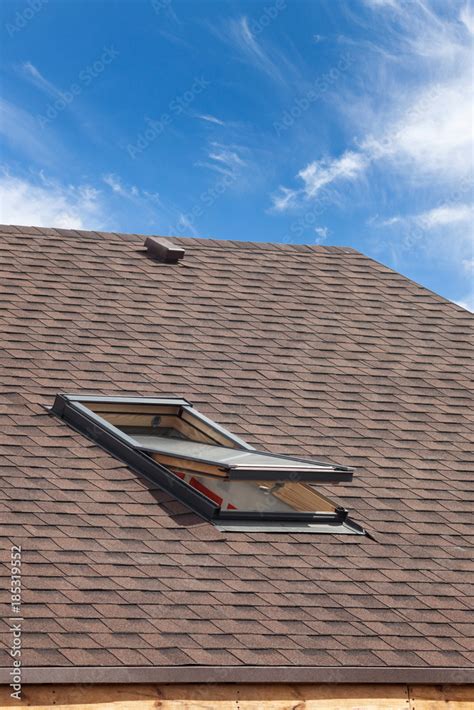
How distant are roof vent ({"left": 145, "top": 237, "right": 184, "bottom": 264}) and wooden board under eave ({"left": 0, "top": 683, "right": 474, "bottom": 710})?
7.81 metres

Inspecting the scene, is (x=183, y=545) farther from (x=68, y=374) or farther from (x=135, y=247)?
(x=135, y=247)

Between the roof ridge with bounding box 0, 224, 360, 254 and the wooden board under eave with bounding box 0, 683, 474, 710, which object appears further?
the roof ridge with bounding box 0, 224, 360, 254

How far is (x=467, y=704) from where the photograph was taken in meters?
7.21

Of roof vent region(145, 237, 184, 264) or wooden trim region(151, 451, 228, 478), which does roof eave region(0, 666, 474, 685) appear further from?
roof vent region(145, 237, 184, 264)

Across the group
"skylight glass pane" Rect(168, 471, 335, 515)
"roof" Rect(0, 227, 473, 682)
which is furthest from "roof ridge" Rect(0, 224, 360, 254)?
"skylight glass pane" Rect(168, 471, 335, 515)

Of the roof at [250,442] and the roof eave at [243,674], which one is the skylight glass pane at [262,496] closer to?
the roof at [250,442]

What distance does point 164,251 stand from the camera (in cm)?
1348

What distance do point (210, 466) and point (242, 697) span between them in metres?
2.29

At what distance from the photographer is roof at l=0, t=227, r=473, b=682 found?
6922 mm

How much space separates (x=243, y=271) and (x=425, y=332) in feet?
9.03

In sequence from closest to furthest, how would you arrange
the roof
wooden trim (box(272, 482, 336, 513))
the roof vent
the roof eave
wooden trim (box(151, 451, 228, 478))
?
the roof eave → the roof → wooden trim (box(151, 451, 228, 478)) → wooden trim (box(272, 482, 336, 513)) → the roof vent

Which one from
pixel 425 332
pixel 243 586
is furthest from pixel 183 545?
pixel 425 332

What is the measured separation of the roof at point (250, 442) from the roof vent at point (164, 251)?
0.20m

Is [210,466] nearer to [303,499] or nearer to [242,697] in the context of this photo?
[303,499]
